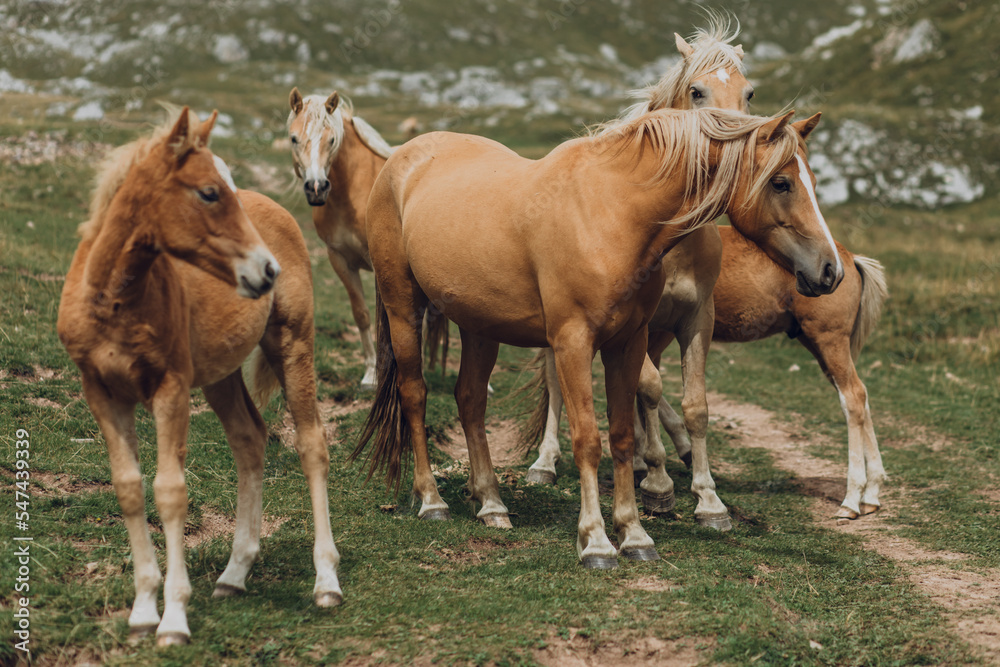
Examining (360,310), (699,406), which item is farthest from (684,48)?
(360,310)

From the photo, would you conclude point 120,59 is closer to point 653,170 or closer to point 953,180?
point 953,180

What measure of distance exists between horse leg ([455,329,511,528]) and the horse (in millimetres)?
1062

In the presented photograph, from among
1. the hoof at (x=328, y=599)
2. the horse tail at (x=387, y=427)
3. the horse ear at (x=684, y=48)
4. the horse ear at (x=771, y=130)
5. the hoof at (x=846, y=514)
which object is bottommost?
the hoof at (x=846, y=514)

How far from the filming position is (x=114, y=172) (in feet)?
12.4

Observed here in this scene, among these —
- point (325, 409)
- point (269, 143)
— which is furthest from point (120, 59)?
point (325, 409)

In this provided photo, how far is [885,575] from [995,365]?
8.20 metres

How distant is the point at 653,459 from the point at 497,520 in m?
1.36

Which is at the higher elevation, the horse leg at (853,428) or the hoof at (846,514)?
the horse leg at (853,428)

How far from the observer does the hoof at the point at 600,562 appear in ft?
16.4

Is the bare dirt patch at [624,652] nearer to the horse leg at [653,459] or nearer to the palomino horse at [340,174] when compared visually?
the horse leg at [653,459]

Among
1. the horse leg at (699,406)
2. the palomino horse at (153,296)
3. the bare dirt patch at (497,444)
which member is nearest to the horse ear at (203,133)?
the palomino horse at (153,296)

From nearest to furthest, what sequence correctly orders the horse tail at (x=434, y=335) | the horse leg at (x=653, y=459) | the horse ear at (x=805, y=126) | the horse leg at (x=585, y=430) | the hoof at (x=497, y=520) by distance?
the horse leg at (x=585, y=430)
the horse ear at (x=805, y=126)
the hoof at (x=497, y=520)
the horse leg at (x=653, y=459)
the horse tail at (x=434, y=335)

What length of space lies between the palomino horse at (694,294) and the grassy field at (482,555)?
1.41 ft

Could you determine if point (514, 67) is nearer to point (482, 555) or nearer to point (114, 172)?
point (482, 555)
